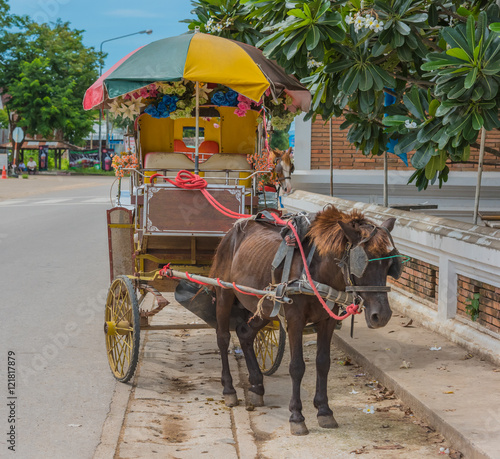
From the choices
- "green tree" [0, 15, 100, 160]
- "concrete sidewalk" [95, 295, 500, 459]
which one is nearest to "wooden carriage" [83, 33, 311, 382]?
"concrete sidewalk" [95, 295, 500, 459]

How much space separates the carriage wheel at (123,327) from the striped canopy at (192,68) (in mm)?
1980

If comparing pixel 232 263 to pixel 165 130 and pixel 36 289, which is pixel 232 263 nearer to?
pixel 165 130

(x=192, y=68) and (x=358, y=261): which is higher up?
(x=192, y=68)

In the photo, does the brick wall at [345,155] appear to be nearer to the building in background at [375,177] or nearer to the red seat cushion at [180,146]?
the building in background at [375,177]

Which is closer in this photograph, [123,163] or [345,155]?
[123,163]

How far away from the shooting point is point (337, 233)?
17.1 feet

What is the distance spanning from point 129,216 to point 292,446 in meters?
3.67

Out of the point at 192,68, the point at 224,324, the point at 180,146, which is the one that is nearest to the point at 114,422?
the point at 224,324

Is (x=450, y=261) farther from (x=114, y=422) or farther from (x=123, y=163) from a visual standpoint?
(x=114, y=422)

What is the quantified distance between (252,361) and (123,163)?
119 inches

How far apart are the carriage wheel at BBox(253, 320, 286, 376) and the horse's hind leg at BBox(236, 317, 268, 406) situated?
1.01 feet

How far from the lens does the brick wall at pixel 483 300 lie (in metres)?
7.01

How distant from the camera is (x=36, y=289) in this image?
439 inches

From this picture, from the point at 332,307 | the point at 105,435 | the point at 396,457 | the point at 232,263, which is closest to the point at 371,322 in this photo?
the point at 332,307
